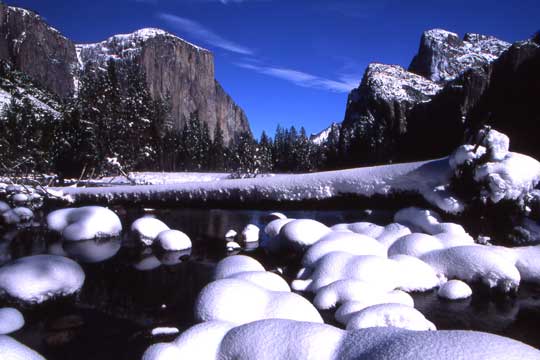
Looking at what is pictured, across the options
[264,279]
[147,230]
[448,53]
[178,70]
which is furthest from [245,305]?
[448,53]

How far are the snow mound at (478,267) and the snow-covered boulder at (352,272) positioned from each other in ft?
2.49

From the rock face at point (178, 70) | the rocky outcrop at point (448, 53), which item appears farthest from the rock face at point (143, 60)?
the rocky outcrop at point (448, 53)

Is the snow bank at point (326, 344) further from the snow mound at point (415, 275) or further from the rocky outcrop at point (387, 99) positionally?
the rocky outcrop at point (387, 99)

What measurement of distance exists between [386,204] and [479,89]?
176ft

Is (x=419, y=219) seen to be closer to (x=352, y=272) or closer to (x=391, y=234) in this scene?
(x=391, y=234)

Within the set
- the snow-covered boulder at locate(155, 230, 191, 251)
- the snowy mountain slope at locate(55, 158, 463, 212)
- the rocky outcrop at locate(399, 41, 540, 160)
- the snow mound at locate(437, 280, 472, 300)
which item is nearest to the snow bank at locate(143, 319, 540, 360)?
the snow mound at locate(437, 280, 472, 300)

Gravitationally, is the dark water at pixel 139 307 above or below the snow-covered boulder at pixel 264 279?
below

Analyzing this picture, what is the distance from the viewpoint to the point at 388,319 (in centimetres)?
280

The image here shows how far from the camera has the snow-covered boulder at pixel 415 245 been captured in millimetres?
4758

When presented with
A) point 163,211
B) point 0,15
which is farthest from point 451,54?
point 0,15

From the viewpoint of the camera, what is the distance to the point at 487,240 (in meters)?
5.70

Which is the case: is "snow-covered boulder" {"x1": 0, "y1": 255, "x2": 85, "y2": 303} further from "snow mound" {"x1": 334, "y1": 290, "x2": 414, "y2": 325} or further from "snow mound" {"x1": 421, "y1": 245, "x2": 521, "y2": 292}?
"snow mound" {"x1": 421, "y1": 245, "x2": 521, "y2": 292}

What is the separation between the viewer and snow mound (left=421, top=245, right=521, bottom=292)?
4.18m

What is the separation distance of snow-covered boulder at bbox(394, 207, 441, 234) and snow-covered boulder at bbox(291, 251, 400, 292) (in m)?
2.08
